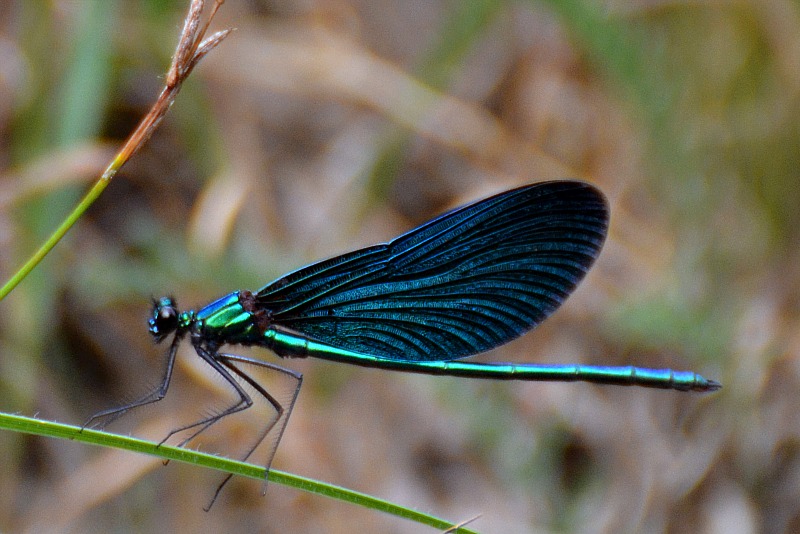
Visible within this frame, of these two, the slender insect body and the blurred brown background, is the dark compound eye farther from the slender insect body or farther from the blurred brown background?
the blurred brown background

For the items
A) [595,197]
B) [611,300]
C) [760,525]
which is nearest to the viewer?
[595,197]

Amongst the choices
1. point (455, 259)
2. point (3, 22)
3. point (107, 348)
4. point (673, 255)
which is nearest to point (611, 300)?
point (673, 255)

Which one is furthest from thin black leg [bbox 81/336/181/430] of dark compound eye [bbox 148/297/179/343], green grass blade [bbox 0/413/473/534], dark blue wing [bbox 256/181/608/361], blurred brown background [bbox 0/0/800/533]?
blurred brown background [bbox 0/0/800/533]

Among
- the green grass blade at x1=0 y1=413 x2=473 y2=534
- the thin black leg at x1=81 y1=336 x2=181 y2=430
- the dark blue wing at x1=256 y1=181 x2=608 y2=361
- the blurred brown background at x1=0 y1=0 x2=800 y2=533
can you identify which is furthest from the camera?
the blurred brown background at x1=0 y1=0 x2=800 y2=533

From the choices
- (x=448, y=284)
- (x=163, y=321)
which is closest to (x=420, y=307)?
(x=448, y=284)

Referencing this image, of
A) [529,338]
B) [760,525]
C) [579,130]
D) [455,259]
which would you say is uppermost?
[579,130]

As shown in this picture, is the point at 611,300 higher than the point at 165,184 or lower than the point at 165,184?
lower

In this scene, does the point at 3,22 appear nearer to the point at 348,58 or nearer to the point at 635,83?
the point at 348,58
